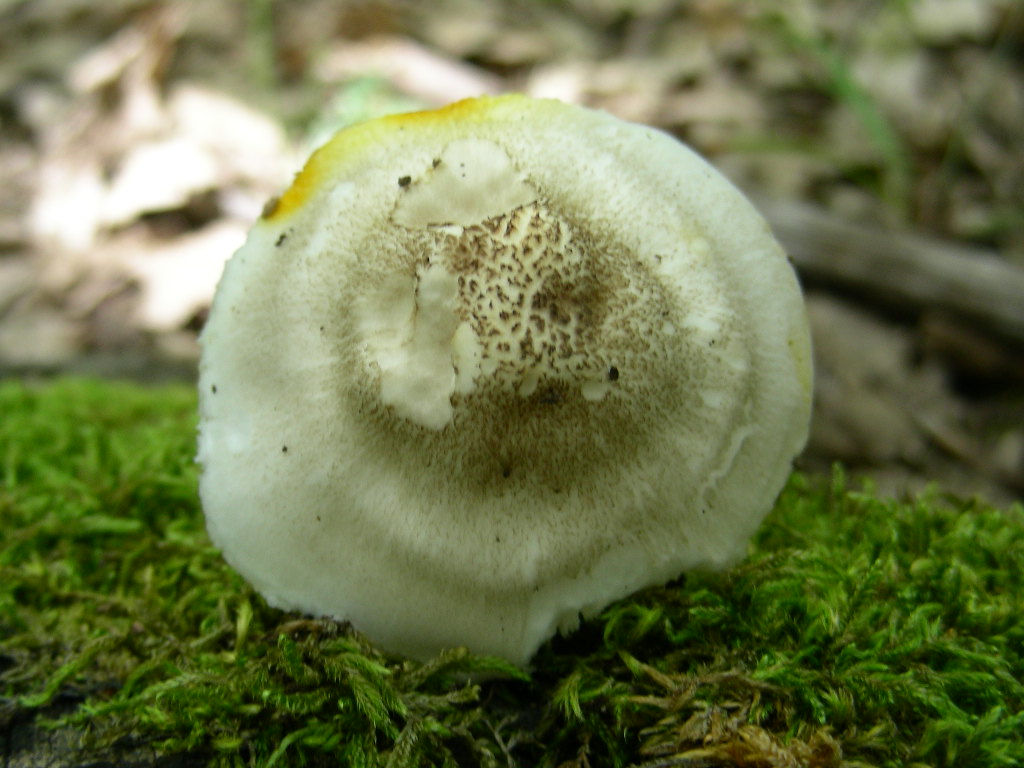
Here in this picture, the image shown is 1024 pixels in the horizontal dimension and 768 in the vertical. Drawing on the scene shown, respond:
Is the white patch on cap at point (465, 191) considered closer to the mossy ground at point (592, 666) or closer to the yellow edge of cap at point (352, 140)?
the yellow edge of cap at point (352, 140)

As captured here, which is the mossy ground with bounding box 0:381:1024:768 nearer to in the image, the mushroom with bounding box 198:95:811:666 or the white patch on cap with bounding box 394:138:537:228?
the mushroom with bounding box 198:95:811:666

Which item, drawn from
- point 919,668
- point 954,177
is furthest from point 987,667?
point 954,177

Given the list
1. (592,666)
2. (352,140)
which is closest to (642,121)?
(352,140)

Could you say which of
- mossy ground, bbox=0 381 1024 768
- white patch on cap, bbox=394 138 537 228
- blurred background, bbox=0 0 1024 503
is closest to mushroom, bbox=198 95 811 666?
white patch on cap, bbox=394 138 537 228

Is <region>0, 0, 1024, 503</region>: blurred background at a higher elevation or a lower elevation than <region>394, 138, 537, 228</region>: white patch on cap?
lower

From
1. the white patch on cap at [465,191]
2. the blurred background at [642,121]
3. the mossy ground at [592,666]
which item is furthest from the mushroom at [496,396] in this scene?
the blurred background at [642,121]

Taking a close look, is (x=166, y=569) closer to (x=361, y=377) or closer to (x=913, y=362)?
(x=361, y=377)
